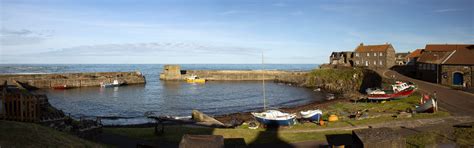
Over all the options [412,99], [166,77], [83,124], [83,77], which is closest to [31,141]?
[83,124]

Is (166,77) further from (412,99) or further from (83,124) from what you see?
(83,124)

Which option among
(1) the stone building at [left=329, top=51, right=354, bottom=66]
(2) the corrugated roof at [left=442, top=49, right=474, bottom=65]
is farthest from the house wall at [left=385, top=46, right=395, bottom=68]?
(2) the corrugated roof at [left=442, top=49, right=474, bottom=65]

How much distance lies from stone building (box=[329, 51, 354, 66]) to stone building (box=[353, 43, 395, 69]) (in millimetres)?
4558

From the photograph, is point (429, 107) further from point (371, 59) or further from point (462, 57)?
point (371, 59)

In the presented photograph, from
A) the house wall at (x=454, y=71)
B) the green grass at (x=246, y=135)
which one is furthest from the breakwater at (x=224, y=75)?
the green grass at (x=246, y=135)

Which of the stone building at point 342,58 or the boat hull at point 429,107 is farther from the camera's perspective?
the stone building at point 342,58

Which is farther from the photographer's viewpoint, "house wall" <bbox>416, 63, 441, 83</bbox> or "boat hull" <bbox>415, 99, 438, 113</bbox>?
"house wall" <bbox>416, 63, 441, 83</bbox>

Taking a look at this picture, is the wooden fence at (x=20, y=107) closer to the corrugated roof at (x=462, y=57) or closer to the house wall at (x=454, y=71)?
the house wall at (x=454, y=71)

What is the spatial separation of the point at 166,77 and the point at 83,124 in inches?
3782

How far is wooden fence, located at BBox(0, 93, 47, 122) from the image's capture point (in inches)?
677

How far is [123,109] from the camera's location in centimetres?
4747

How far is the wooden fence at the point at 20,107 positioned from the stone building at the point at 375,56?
81.8m

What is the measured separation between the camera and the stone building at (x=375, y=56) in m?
88.1

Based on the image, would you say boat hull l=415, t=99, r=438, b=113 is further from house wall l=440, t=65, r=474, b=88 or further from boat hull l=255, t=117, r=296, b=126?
house wall l=440, t=65, r=474, b=88
